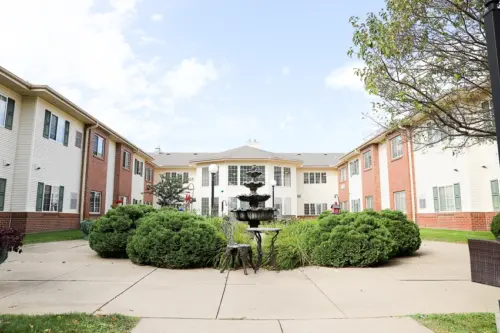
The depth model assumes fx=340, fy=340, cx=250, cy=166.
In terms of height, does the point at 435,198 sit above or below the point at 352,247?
above

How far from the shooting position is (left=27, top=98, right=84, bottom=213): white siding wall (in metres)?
15.5

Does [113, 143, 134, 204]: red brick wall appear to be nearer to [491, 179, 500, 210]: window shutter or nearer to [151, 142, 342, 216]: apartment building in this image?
[151, 142, 342, 216]: apartment building

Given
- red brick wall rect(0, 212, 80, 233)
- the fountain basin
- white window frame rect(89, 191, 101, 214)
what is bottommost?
red brick wall rect(0, 212, 80, 233)

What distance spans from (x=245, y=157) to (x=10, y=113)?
17.9 metres

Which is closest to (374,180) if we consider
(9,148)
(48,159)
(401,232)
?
(401,232)

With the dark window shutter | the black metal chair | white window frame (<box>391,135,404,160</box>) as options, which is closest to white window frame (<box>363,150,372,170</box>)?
white window frame (<box>391,135,404,160</box>)

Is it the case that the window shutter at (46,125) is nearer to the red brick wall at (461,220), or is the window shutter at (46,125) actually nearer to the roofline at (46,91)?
the roofline at (46,91)

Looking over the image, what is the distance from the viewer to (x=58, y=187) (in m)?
17.6

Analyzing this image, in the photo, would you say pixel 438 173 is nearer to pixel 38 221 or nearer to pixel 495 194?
pixel 495 194

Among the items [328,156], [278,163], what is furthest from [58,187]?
[328,156]

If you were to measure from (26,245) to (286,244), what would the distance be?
8823 millimetres

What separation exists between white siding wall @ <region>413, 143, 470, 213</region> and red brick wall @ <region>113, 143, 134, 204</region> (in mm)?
20148

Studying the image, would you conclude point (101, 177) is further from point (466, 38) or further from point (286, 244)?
point (466, 38)

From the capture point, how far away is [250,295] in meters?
5.18
